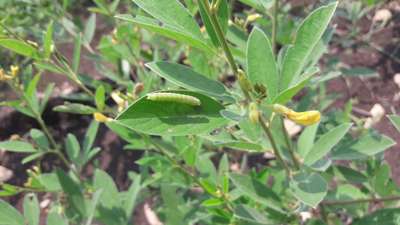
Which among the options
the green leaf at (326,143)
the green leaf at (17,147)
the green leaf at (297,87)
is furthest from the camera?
the green leaf at (17,147)

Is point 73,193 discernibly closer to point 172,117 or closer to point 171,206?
point 171,206

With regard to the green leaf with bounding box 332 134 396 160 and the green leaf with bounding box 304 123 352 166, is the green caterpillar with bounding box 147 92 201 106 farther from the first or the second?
the green leaf with bounding box 332 134 396 160

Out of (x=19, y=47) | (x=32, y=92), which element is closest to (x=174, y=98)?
(x=19, y=47)

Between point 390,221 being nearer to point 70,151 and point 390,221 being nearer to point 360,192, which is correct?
point 360,192

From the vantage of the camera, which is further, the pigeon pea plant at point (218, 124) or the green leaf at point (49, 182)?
the green leaf at point (49, 182)

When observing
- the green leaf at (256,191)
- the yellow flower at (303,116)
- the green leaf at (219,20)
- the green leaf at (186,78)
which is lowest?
the green leaf at (256,191)

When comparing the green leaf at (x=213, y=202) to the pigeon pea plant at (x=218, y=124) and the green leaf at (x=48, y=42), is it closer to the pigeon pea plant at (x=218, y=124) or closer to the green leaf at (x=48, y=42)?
the pigeon pea plant at (x=218, y=124)

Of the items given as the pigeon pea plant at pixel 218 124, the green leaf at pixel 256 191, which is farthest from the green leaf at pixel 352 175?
the green leaf at pixel 256 191

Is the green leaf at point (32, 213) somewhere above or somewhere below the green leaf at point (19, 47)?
below
